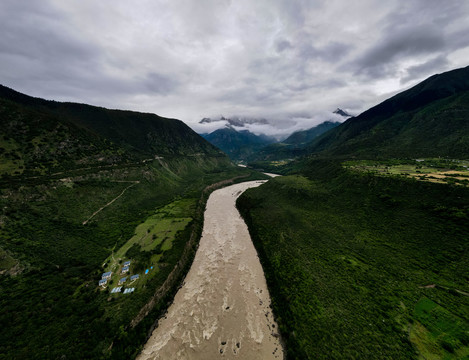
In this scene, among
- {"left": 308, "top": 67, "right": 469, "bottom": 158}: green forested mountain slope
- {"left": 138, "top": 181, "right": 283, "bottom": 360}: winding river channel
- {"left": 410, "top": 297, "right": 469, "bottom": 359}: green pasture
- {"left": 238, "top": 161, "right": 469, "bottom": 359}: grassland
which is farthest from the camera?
{"left": 308, "top": 67, "right": 469, "bottom": 158}: green forested mountain slope

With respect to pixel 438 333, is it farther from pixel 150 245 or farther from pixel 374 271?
pixel 150 245

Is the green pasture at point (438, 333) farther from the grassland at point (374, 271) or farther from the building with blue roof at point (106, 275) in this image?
the building with blue roof at point (106, 275)

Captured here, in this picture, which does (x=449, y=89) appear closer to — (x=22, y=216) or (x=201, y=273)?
(x=201, y=273)

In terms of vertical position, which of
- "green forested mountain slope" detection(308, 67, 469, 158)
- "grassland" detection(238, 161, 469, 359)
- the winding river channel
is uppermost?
"green forested mountain slope" detection(308, 67, 469, 158)

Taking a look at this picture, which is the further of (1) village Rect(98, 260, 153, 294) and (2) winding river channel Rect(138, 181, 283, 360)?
(1) village Rect(98, 260, 153, 294)

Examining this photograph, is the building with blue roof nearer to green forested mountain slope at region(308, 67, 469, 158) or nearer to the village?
the village

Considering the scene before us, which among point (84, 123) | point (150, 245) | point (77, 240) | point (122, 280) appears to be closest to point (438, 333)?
point (122, 280)

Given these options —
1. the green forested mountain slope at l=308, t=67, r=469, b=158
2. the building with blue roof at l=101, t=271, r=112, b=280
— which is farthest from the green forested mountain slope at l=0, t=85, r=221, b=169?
the green forested mountain slope at l=308, t=67, r=469, b=158

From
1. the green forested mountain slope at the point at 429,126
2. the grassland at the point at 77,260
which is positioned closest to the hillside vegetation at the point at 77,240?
the grassland at the point at 77,260
